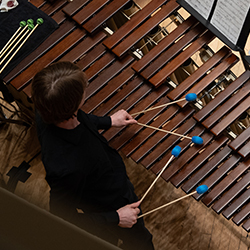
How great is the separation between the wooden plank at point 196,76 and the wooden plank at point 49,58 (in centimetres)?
77

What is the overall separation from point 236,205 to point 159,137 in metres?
0.66

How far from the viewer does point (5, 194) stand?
0.31 meters

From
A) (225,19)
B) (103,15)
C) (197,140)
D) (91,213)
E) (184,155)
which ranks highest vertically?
(225,19)

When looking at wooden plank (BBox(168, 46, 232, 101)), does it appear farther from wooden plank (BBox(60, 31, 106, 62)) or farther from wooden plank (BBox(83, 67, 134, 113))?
wooden plank (BBox(60, 31, 106, 62))

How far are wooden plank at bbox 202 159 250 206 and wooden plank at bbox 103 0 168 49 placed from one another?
3.89ft

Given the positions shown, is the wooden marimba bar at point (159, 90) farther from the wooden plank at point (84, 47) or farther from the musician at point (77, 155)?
the musician at point (77, 155)

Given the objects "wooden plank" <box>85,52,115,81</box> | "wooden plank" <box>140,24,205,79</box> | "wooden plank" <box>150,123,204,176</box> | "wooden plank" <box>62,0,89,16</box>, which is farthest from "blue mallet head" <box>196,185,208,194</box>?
"wooden plank" <box>62,0,89,16</box>

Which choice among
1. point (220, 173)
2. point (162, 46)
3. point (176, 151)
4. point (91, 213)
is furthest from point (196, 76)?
point (91, 213)

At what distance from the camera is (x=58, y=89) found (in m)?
1.34

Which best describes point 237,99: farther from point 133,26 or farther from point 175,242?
point 175,242

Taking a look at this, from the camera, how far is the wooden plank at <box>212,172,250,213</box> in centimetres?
224

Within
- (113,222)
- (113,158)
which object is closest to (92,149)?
(113,158)

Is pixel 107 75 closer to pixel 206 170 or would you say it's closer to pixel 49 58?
pixel 49 58

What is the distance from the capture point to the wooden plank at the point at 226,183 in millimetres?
2248
